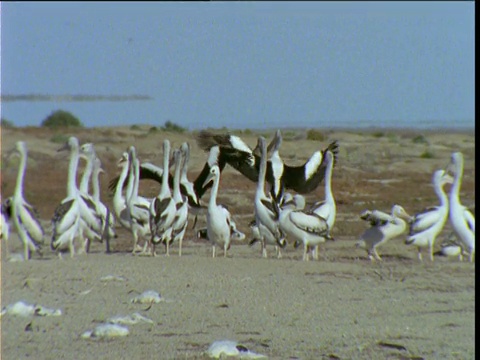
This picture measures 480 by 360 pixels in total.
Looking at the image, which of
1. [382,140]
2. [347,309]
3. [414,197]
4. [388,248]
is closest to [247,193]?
[414,197]

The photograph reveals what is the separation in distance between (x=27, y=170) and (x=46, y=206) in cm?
628

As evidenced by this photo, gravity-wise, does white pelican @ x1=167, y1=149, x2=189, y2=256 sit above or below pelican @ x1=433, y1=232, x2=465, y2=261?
above

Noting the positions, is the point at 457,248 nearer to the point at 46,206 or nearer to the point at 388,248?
the point at 388,248

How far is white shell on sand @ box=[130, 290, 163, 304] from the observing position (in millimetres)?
10812

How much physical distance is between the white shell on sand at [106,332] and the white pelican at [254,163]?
24.9 feet

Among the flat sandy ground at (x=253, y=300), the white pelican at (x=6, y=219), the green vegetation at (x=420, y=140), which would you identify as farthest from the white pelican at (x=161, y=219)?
the green vegetation at (x=420, y=140)

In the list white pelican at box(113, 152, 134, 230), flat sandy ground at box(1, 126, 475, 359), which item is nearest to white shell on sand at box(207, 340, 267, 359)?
flat sandy ground at box(1, 126, 475, 359)

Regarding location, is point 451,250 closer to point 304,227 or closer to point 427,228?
point 427,228

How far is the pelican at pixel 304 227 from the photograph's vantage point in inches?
→ 600

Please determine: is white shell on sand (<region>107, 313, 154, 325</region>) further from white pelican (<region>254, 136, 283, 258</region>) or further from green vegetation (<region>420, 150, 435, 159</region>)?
green vegetation (<region>420, 150, 435, 159</region>)

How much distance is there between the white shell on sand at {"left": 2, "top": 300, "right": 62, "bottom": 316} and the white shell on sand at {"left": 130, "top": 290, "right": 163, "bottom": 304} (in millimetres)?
978

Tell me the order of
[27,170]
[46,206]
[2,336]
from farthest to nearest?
Result: [27,170], [46,206], [2,336]

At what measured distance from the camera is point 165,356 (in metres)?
8.10

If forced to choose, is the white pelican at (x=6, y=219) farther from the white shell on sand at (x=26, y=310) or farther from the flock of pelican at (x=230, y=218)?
the white shell on sand at (x=26, y=310)
